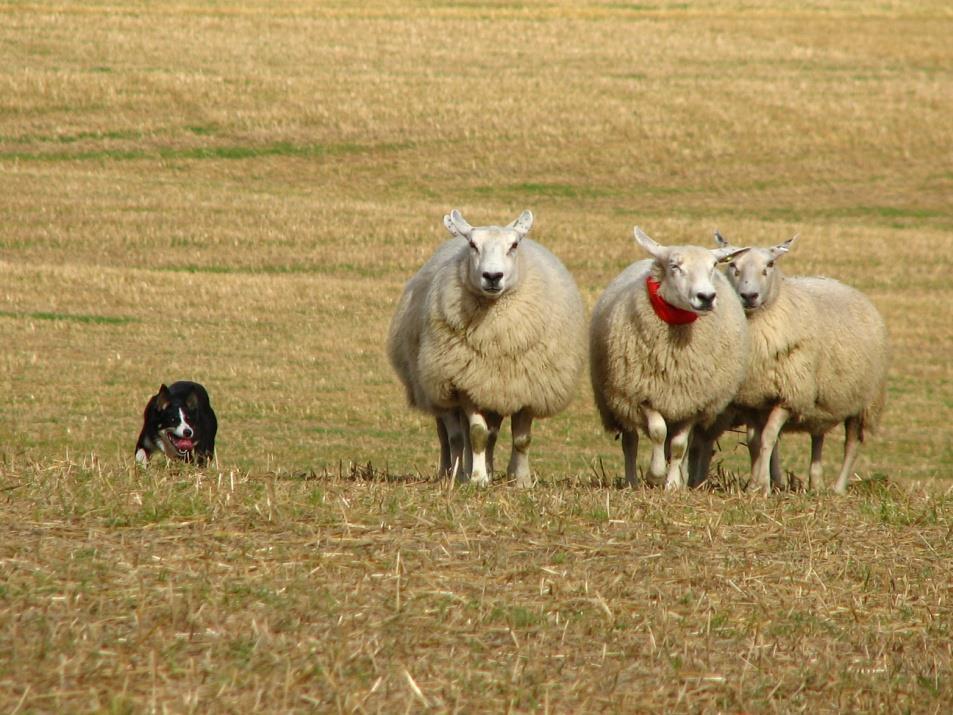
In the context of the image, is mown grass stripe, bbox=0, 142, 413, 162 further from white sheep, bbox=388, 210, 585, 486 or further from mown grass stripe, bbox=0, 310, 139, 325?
white sheep, bbox=388, 210, 585, 486

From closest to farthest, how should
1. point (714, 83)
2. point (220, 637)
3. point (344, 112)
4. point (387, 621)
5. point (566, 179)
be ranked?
1. point (220, 637)
2. point (387, 621)
3. point (566, 179)
4. point (344, 112)
5. point (714, 83)

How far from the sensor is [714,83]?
143 feet

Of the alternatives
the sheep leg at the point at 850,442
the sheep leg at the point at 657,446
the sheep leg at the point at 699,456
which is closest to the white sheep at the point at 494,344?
the sheep leg at the point at 657,446

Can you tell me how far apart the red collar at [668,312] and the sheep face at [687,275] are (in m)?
0.04

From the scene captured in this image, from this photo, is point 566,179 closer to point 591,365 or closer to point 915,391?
point 915,391

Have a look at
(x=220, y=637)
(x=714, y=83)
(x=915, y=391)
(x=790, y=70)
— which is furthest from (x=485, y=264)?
(x=790, y=70)

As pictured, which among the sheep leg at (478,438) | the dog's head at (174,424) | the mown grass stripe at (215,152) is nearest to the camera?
the sheep leg at (478,438)

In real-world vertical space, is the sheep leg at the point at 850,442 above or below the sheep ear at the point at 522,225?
below

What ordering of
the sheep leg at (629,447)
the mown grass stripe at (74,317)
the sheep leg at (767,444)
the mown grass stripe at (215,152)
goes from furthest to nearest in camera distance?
the mown grass stripe at (215,152)
the mown grass stripe at (74,317)
the sheep leg at (629,447)
the sheep leg at (767,444)

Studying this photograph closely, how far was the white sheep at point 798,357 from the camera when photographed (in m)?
10.9

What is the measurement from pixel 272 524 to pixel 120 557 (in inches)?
37.2

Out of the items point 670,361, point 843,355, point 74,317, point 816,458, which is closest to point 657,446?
point 670,361

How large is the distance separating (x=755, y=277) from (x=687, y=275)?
50.8 inches

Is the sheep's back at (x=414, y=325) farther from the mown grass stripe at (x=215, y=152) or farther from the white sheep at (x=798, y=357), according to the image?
the mown grass stripe at (x=215, y=152)
